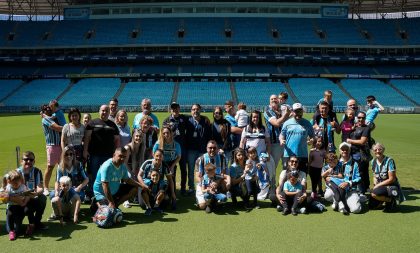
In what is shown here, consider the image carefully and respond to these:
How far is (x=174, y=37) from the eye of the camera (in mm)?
51312

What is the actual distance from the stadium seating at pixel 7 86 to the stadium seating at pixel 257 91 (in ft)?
93.6

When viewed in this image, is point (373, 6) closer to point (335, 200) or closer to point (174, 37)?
point (174, 37)

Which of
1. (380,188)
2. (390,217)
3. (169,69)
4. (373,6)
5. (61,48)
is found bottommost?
(390,217)

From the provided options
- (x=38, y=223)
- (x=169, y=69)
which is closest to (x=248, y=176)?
(x=38, y=223)

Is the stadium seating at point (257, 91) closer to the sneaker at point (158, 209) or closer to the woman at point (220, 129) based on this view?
the woman at point (220, 129)

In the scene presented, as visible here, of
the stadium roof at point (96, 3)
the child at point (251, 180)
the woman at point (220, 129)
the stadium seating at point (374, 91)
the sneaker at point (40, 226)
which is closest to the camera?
the sneaker at point (40, 226)

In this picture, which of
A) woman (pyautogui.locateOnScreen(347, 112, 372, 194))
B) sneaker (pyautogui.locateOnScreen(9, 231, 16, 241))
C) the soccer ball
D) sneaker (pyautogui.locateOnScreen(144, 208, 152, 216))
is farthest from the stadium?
sneaker (pyautogui.locateOnScreen(9, 231, 16, 241))

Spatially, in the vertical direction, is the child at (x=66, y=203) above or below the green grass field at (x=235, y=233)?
above

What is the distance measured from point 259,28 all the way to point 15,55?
33.8m

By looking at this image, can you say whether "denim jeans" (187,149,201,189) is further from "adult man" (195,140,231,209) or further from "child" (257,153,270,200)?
"child" (257,153,270,200)

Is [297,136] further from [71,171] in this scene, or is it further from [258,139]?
[71,171]

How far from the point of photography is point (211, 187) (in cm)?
771

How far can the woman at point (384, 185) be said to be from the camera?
7504 millimetres

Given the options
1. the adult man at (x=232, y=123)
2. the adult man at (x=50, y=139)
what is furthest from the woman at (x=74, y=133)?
the adult man at (x=232, y=123)
